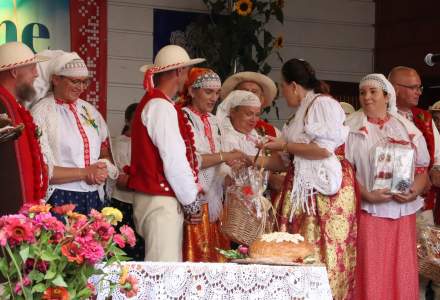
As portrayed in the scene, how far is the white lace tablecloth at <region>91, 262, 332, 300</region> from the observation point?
3.78 metres

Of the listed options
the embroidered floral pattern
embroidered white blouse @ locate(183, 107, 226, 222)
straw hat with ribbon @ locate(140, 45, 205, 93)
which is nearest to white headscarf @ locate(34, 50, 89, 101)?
the embroidered floral pattern

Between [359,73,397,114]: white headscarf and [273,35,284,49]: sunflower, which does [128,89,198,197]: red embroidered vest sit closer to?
[359,73,397,114]: white headscarf

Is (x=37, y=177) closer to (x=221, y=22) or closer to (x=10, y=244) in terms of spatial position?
(x=10, y=244)

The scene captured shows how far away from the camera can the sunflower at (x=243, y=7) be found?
784 centimetres

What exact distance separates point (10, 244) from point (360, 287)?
329 centimetres

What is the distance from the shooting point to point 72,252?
2.95 metres

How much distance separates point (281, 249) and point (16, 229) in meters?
1.57

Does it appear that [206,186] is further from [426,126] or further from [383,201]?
[426,126]

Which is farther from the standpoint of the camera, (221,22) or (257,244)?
(221,22)

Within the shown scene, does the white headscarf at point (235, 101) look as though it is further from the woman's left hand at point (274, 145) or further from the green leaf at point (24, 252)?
the green leaf at point (24, 252)

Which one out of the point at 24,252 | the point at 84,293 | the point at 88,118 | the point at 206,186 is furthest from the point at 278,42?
the point at 24,252

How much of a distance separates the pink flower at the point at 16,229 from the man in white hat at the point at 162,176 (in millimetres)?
2149

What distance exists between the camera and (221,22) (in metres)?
7.94

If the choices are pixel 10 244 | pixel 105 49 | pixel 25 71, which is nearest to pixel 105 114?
pixel 105 49
